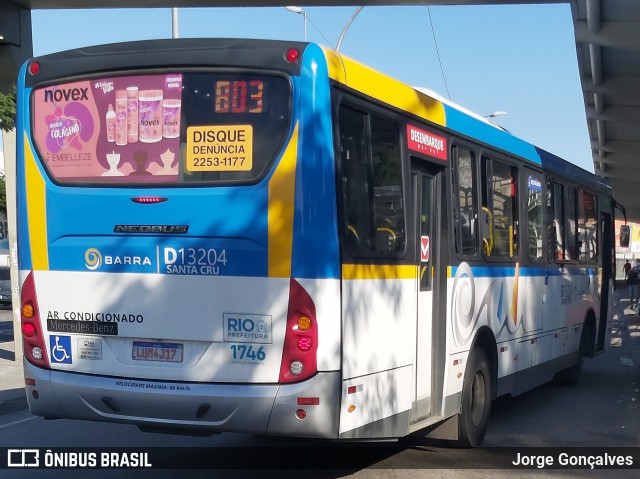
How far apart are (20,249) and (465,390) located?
4251 millimetres

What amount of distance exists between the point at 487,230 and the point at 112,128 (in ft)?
13.9

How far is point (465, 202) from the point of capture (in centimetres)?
890

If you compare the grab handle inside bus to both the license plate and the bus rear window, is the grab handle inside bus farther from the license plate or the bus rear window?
the license plate

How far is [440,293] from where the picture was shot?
27.1ft

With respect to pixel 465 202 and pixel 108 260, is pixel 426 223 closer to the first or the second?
pixel 465 202

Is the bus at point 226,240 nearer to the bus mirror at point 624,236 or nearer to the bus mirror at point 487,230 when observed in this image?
the bus mirror at point 487,230

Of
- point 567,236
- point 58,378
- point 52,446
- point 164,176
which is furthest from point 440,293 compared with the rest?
point 567,236

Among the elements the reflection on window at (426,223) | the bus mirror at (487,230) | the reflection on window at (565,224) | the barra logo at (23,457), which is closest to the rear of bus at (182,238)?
the barra logo at (23,457)

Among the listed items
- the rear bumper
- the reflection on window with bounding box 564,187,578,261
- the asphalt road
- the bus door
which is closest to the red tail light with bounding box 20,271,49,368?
the rear bumper

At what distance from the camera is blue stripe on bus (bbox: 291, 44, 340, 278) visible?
637 cm

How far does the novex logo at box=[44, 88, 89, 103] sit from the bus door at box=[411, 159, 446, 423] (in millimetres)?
2729

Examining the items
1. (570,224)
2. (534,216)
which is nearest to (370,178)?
(534,216)

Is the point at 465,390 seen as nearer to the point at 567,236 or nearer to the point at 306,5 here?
the point at 567,236

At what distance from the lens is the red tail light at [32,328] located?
7.17 m
